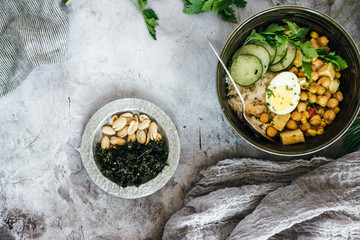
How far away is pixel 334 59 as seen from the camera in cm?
146

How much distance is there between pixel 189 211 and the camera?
1576 mm

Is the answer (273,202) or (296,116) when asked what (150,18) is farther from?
(273,202)

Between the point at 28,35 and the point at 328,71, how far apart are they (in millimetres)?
1408

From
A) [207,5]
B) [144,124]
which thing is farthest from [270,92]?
[144,124]

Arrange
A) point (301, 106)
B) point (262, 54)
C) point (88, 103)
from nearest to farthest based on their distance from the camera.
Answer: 1. point (262, 54)
2. point (301, 106)
3. point (88, 103)

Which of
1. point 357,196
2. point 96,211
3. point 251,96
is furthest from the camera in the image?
point 96,211

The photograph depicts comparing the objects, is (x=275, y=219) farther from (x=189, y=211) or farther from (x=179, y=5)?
(x=179, y=5)

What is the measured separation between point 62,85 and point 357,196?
1.48 meters

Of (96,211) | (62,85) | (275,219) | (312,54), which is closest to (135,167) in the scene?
(96,211)

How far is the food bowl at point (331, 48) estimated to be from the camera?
1.42 meters

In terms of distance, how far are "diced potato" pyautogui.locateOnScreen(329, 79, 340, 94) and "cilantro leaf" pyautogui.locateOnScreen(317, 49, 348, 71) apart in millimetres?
66

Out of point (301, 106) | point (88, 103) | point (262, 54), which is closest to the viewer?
point (262, 54)

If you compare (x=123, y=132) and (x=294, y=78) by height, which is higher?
(x=294, y=78)

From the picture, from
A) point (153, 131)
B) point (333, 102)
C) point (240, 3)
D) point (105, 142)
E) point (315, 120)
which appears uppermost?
point (240, 3)
